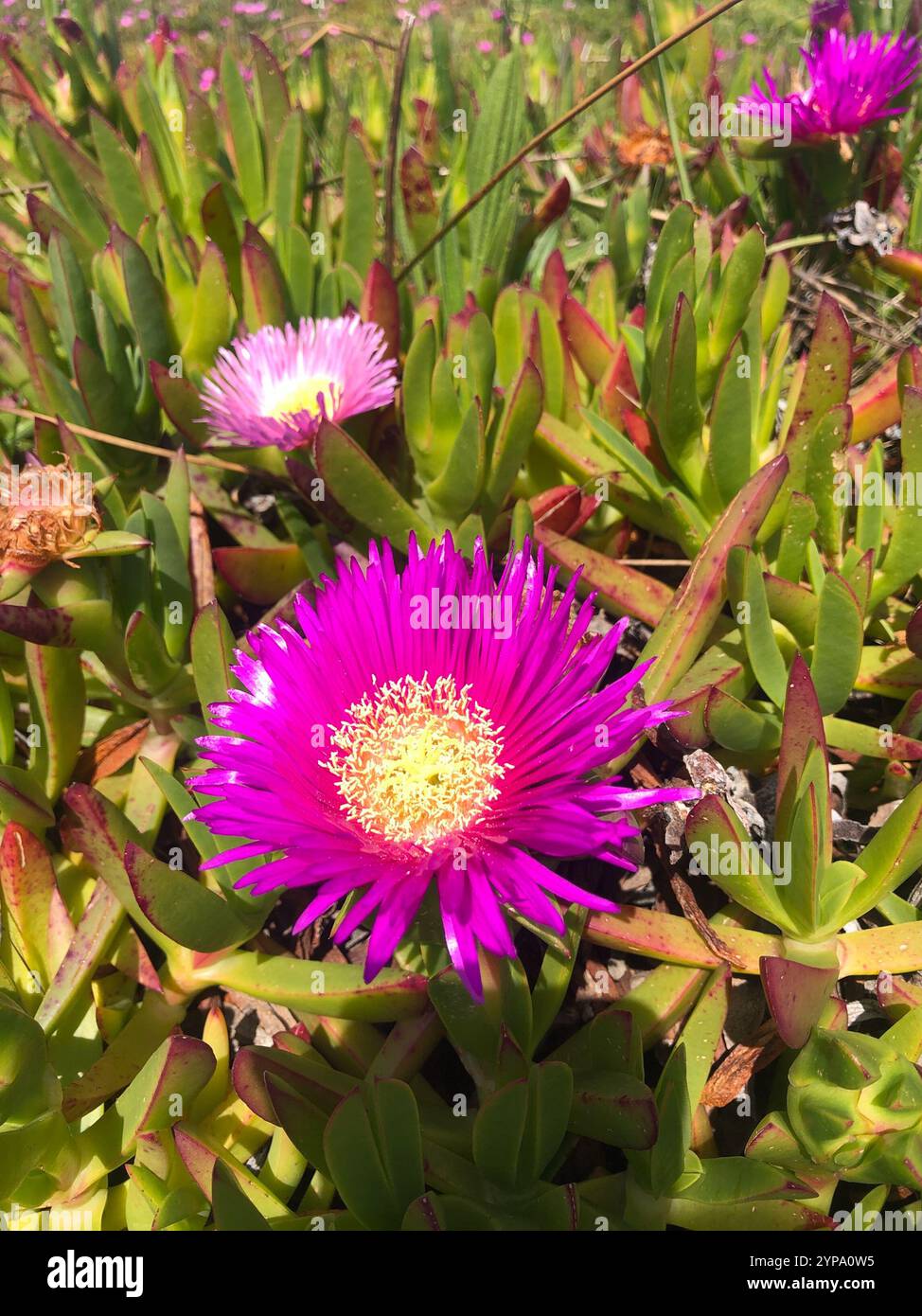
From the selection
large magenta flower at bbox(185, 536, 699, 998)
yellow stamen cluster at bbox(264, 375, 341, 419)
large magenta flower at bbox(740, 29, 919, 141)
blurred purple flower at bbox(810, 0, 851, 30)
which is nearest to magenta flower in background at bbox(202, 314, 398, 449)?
yellow stamen cluster at bbox(264, 375, 341, 419)

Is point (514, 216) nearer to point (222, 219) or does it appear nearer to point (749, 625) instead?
point (222, 219)

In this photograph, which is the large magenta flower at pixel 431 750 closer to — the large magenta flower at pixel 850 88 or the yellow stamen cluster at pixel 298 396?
the yellow stamen cluster at pixel 298 396

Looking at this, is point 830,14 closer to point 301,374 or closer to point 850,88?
point 850,88

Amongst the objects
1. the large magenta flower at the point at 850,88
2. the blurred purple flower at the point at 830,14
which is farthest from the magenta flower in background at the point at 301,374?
the blurred purple flower at the point at 830,14

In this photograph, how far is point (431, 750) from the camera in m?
0.99

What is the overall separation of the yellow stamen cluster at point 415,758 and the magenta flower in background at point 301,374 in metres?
0.44

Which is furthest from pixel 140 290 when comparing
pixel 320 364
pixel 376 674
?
pixel 376 674

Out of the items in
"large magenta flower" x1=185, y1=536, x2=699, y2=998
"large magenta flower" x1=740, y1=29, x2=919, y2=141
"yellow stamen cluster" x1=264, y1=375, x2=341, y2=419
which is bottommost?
"large magenta flower" x1=185, y1=536, x2=699, y2=998

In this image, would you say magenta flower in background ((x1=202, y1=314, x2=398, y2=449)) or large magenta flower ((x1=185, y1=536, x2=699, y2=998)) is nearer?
large magenta flower ((x1=185, y1=536, x2=699, y2=998))

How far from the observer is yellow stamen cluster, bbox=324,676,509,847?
96cm

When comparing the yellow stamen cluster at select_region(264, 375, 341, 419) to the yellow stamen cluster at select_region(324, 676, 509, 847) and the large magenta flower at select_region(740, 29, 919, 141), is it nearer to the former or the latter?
the yellow stamen cluster at select_region(324, 676, 509, 847)

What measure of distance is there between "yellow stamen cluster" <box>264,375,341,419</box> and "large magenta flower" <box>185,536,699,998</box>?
0.53 meters

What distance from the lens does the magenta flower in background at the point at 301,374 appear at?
1.29 metres

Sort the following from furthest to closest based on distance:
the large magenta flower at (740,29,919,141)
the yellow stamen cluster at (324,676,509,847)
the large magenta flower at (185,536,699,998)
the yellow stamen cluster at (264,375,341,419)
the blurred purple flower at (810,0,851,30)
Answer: the blurred purple flower at (810,0,851,30), the large magenta flower at (740,29,919,141), the yellow stamen cluster at (264,375,341,419), the yellow stamen cluster at (324,676,509,847), the large magenta flower at (185,536,699,998)
